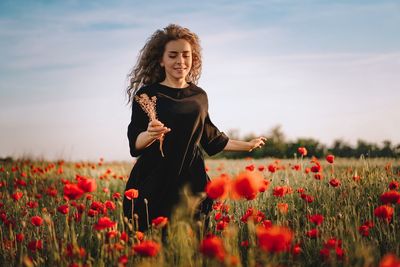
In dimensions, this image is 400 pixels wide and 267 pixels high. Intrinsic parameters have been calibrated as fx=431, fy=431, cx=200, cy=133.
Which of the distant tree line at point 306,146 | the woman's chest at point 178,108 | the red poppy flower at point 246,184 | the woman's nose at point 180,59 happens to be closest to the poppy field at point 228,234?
the red poppy flower at point 246,184

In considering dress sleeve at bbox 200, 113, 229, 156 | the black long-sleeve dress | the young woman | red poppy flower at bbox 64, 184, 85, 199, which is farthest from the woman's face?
red poppy flower at bbox 64, 184, 85, 199

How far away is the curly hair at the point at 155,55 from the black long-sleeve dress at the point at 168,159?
1.41 feet

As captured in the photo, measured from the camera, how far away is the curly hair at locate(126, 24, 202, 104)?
3.92 meters

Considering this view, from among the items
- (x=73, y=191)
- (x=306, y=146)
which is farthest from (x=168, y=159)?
(x=306, y=146)

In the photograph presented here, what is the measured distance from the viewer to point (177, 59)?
3.65m

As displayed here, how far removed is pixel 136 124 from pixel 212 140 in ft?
2.52

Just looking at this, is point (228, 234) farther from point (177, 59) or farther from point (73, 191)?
point (177, 59)

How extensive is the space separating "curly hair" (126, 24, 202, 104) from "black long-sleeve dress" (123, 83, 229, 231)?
43cm

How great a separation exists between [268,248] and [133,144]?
213 centimetres

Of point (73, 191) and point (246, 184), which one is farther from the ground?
point (246, 184)

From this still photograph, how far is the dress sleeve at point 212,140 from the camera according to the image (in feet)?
12.9

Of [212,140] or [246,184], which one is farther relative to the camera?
Answer: [212,140]

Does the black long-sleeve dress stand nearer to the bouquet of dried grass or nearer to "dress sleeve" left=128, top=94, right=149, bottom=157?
"dress sleeve" left=128, top=94, right=149, bottom=157

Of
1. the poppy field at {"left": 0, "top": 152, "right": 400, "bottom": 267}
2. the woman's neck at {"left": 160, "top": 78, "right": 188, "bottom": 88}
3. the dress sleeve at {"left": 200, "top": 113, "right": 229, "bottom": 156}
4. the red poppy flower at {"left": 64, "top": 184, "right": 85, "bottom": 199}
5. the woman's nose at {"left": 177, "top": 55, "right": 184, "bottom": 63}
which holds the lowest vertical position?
the poppy field at {"left": 0, "top": 152, "right": 400, "bottom": 267}
